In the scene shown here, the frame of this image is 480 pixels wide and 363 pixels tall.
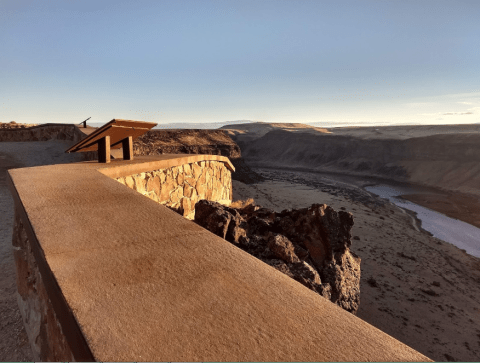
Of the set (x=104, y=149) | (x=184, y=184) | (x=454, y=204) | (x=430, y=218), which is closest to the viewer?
(x=104, y=149)

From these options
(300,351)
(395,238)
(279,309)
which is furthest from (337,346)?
(395,238)

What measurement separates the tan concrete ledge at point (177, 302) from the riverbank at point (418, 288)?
5399 mm

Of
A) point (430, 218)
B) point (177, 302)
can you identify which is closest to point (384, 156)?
point (430, 218)

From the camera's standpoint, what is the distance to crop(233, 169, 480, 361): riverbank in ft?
20.2

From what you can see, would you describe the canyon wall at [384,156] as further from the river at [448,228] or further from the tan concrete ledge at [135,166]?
the tan concrete ledge at [135,166]

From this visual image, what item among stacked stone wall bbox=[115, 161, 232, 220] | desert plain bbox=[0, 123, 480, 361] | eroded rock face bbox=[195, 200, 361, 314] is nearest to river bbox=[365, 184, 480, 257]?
desert plain bbox=[0, 123, 480, 361]

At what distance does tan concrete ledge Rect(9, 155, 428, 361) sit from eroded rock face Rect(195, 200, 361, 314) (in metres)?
1.70

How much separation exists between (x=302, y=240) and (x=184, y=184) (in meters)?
2.86

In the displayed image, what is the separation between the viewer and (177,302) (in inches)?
56.6

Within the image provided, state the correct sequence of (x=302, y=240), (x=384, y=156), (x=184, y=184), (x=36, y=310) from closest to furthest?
1. (x=36, y=310)
2. (x=302, y=240)
3. (x=184, y=184)
4. (x=384, y=156)

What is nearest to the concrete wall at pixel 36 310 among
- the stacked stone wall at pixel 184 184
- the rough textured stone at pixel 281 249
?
the stacked stone wall at pixel 184 184

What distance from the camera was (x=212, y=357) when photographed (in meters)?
1.12

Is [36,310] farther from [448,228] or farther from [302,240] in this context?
[448,228]

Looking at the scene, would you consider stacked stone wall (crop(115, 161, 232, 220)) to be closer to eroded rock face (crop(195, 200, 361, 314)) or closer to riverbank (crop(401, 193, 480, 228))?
eroded rock face (crop(195, 200, 361, 314))
